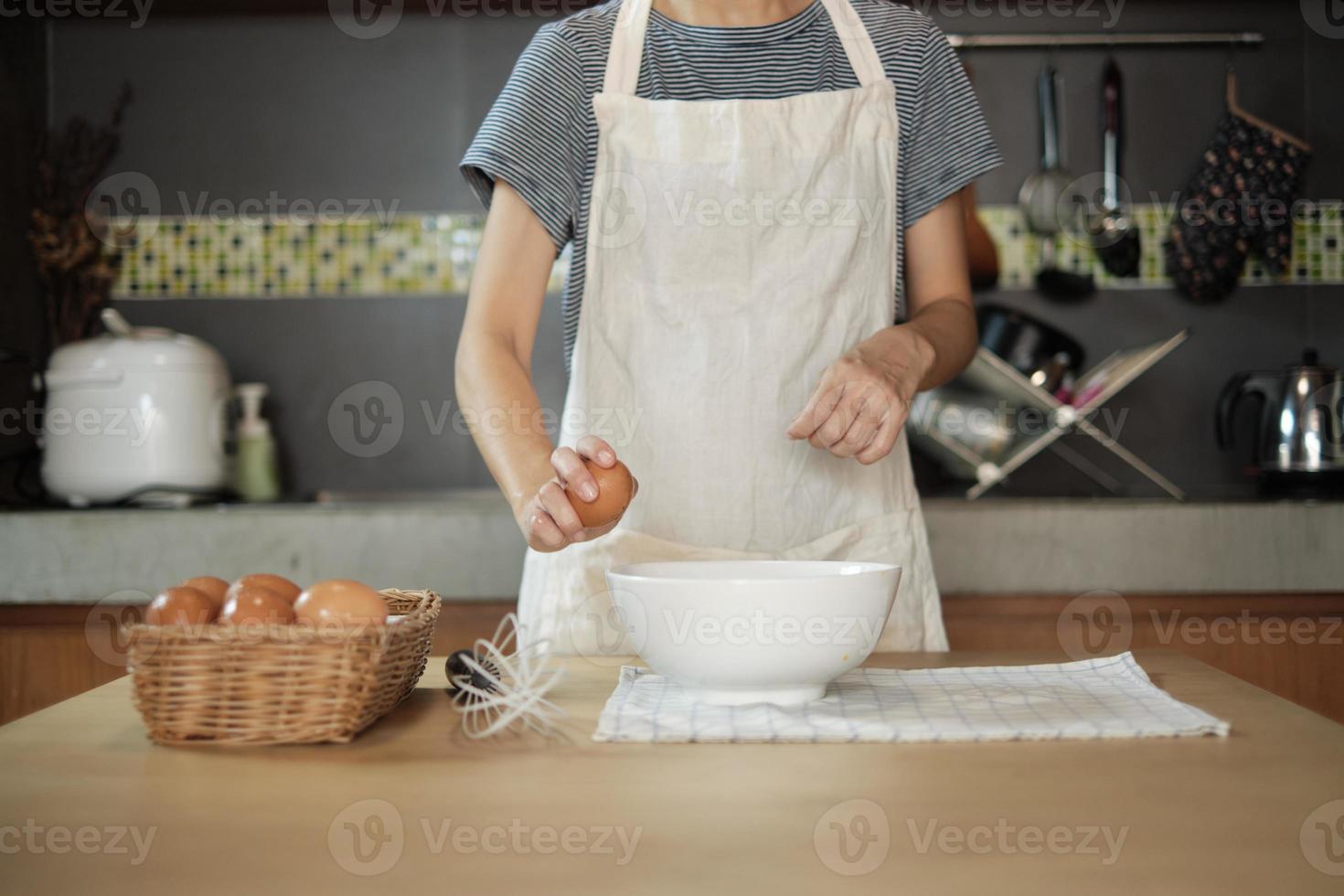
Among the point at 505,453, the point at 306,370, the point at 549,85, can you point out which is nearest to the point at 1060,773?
the point at 505,453

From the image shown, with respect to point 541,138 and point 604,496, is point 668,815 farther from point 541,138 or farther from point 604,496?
point 541,138

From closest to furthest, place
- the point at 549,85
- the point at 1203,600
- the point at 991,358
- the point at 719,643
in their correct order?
1. the point at 719,643
2. the point at 549,85
3. the point at 1203,600
4. the point at 991,358

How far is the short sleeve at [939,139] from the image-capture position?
1.22m

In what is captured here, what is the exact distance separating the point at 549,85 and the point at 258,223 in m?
1.30

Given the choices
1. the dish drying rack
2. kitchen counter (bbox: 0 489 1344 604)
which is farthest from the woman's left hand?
the dish drying rack

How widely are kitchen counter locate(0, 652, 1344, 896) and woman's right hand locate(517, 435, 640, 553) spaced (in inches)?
5.8

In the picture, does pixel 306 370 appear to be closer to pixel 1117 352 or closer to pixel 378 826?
pixel 1117 352

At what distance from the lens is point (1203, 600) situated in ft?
5.67

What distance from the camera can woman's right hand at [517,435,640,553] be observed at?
2.56 feet

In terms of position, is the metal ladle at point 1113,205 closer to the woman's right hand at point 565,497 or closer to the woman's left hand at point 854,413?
the woman's left hand at point 854,413

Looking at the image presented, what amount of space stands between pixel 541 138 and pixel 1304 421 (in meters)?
1.35

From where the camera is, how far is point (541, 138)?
113 centimetres

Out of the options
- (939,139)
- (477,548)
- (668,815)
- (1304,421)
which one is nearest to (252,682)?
(668,815)

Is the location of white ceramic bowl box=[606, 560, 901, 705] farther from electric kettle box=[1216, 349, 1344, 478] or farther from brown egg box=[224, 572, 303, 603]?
electric kettle box=[1216, 349, 1344, 478]
